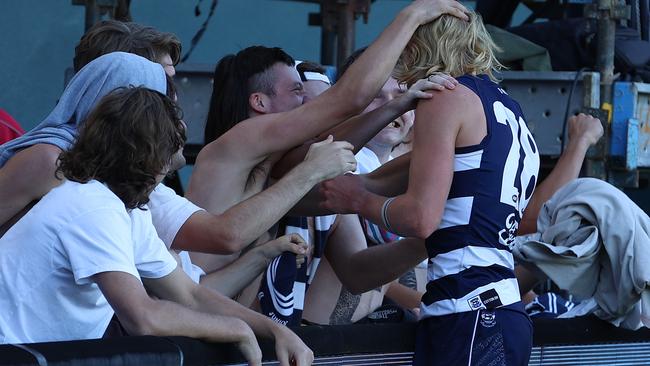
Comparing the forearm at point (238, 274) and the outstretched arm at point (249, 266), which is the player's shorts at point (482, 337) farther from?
the forearm at point (238, 274)

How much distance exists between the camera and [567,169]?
15.2 ft

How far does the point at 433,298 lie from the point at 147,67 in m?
1.03

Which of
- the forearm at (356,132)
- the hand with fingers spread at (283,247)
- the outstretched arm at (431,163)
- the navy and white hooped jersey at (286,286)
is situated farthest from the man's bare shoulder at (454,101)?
the navy and white hooped jersey at (286,286)

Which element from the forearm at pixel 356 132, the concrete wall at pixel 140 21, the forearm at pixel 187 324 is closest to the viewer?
the forearm at pixel 187 324

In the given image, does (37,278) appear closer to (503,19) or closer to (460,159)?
(460,159)

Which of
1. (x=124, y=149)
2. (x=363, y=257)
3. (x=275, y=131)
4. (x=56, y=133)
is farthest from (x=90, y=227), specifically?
(x=363, y=257)

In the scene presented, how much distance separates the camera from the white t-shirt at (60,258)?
9.35 feet

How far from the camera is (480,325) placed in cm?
331

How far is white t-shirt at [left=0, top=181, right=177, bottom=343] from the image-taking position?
2.85 meters

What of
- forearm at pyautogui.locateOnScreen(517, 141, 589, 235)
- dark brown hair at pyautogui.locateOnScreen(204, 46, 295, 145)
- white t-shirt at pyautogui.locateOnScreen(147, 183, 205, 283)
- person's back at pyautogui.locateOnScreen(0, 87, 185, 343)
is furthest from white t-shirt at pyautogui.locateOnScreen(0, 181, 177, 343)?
forearm at pyautogui.locateOnScreen(517, 141, 589, 235)

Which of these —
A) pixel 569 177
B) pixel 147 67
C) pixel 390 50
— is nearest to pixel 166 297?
pixel 147 67

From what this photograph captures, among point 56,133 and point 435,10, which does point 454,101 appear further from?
point 56,133

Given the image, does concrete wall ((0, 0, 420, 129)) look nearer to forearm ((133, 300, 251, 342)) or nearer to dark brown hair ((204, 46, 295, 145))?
dark brown hair ((204, 46, 295, 145))

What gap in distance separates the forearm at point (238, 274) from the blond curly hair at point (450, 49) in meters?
0.70
